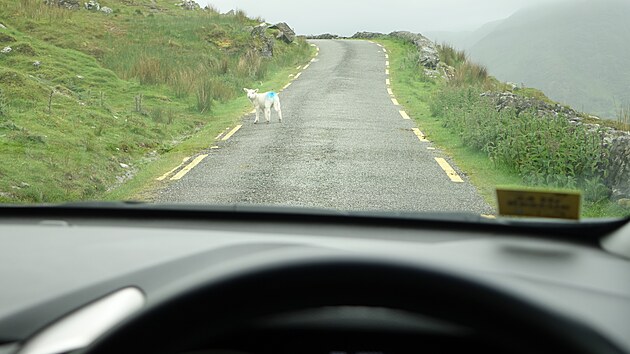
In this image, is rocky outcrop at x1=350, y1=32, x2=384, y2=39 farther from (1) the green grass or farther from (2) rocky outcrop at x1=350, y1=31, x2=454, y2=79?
(1) the green grass

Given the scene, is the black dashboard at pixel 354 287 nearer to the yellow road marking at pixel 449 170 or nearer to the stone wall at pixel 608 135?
the stone wall at pixel 608 135

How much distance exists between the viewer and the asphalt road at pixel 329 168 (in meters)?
6.99

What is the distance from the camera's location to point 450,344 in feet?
4.06

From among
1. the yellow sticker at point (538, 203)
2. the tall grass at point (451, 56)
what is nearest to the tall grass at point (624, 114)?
the yellow sticker at point (538, 203)

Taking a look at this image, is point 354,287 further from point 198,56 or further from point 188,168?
point 198,56

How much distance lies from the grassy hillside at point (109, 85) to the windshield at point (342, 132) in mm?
52

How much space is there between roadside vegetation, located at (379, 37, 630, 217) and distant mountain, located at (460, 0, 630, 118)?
15.7 inches

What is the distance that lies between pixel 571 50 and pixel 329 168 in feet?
11.4

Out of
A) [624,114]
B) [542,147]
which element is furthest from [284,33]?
[624,114]

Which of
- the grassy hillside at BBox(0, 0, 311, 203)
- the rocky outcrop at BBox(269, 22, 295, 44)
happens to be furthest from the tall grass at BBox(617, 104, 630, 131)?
the rocky outcrop at BBox(269, 22, 295, 44)

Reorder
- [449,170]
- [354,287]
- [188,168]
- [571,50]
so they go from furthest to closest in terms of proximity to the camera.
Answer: [449,170], [188,168], [571,50], [354,287]

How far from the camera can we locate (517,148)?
7016 millimetres

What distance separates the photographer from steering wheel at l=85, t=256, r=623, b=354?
112 centimetres

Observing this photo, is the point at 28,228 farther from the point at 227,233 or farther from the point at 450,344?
the point at 450,344
